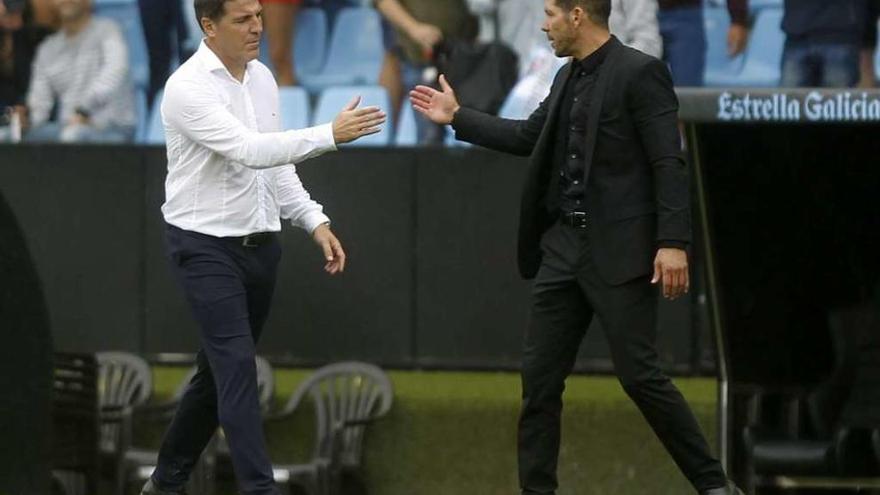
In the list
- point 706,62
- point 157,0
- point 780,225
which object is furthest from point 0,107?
point 780,225

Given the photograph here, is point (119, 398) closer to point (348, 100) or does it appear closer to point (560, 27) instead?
point (348, 100)

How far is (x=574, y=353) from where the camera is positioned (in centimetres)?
703

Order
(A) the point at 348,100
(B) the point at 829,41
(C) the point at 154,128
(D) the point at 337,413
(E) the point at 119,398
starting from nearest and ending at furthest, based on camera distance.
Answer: (B) the point at 829,41, (D) the point at 337,413, (E) the point at 119,398, (A) the point at 348,100, (C) the point at 154,128

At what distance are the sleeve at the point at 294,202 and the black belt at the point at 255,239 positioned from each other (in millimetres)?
216

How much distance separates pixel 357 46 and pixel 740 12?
2.09 m

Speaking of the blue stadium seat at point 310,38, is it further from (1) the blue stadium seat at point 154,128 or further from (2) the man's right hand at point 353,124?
(2) the man's right hand at point 353,124

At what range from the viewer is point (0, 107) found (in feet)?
36.5

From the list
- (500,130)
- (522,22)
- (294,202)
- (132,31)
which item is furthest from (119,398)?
(500,130)

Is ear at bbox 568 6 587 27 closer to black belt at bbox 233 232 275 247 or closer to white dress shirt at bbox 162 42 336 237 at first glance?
white dress shirt at bbox 162 42 336 237

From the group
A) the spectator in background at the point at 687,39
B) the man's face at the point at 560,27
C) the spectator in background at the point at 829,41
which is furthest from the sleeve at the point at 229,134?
Result: the spectator in background at the point at 829,41

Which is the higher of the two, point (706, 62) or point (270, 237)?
point (706, 62)

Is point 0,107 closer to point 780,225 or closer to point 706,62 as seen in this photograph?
point 706,62

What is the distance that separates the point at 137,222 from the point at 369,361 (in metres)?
1.49

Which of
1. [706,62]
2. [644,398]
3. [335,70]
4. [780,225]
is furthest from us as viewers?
[335,70]
